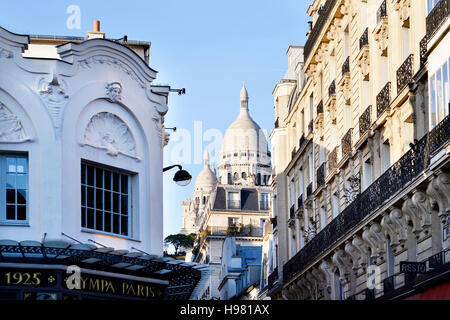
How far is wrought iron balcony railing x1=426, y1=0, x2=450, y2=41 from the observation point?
77.4ft

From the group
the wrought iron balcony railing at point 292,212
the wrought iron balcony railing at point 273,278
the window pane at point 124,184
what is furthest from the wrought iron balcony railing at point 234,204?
the window pane at point 124,184

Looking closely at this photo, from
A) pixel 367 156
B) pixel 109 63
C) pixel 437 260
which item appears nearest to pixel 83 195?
pixel 109 63

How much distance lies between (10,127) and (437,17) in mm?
10093

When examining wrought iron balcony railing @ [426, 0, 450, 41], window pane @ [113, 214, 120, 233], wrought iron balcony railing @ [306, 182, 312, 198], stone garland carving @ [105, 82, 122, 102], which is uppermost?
wrought iron balcony railing @ [426, 0, 450, 41]

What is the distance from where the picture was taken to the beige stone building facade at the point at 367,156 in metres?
24.7

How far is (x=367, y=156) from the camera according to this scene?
33.1m

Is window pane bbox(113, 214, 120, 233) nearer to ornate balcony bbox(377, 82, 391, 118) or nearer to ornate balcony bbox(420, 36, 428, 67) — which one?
ornate balcony bbox(420, 36, 428, 67)

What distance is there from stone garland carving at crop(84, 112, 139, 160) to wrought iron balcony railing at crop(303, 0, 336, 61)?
1440cm

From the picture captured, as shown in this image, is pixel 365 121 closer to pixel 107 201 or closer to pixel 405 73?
pixel 405 73

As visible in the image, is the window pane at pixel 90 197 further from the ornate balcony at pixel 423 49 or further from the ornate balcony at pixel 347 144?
the ornate balcony at pixel 347 144

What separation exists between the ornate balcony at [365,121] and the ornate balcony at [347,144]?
5.25 ft

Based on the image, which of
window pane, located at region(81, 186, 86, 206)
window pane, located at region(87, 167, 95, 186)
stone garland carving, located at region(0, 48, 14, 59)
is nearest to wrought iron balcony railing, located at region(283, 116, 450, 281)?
window pane, located at region(87, 167, 95, 186)
